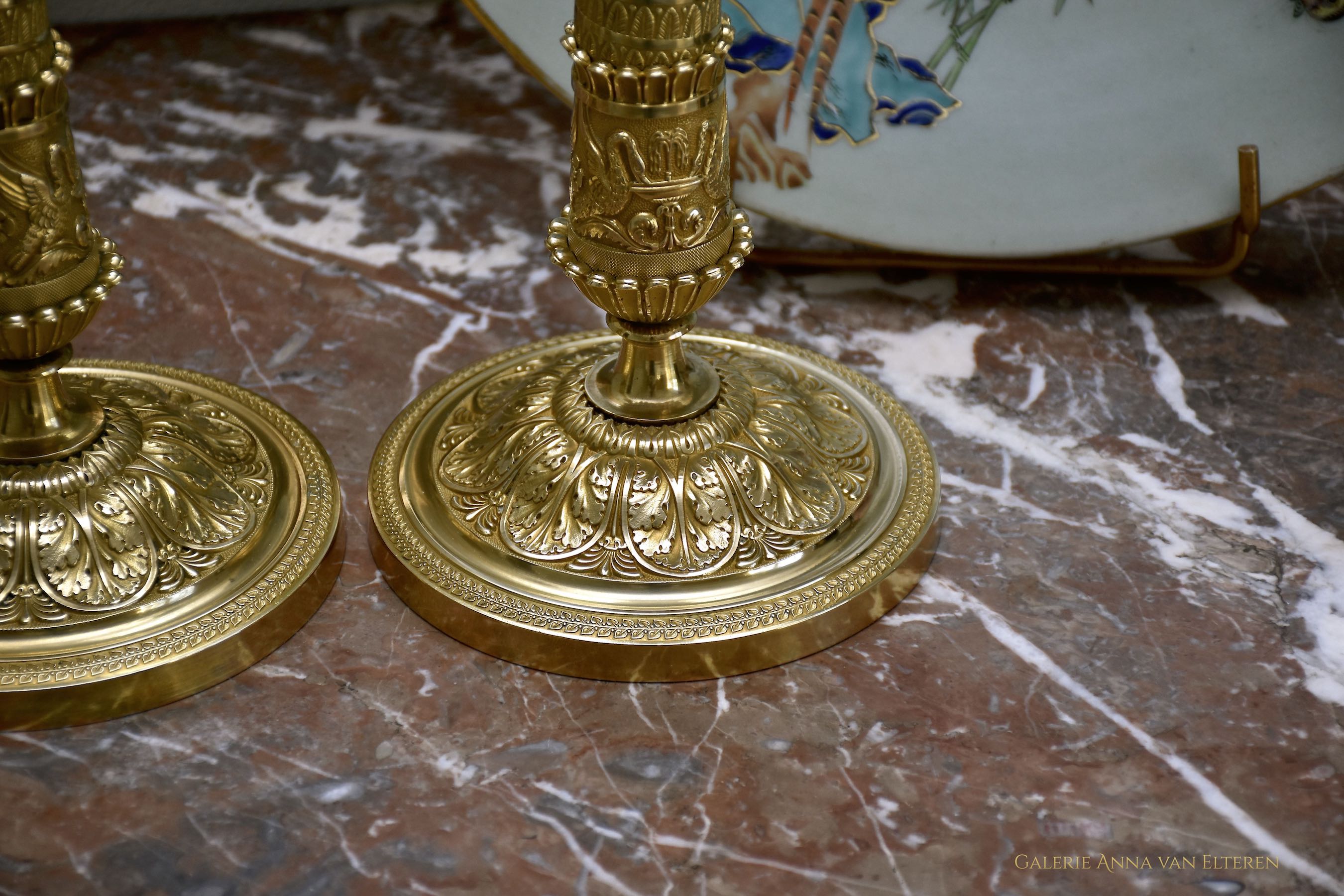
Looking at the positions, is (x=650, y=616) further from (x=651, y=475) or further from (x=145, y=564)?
(x=145, y=564)

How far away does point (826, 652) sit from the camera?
2.92 feet

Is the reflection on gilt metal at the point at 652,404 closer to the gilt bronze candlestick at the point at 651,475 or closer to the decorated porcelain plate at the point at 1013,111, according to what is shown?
the gilt bronze candlestick at the point at 651,475

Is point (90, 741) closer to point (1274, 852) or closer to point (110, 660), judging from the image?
point (110, 660)

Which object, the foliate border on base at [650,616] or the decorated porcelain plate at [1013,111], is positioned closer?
the foliate border on base at [650,616]

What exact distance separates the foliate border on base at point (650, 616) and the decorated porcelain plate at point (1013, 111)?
194mm

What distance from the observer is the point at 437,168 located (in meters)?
1.36

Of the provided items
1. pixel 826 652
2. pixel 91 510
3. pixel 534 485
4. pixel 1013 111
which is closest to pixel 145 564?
pixel 91 510

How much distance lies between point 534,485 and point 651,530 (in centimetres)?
8

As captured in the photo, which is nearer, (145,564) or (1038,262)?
(145,564)

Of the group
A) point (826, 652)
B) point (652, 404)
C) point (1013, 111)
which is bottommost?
point (826, 652)

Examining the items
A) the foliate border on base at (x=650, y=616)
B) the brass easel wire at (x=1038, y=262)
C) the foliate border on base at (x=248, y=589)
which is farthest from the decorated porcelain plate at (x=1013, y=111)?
the foliate border on base at (x=248, y=589)

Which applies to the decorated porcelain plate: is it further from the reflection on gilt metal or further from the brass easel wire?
the reflection on gilt metal

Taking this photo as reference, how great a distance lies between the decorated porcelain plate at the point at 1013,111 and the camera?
3.60ft

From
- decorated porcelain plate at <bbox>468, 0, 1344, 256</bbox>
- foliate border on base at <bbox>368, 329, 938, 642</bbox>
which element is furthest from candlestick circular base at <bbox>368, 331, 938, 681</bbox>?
decorated porcelain plate at <bbox>468, 0, 1344, 256</bbox>
